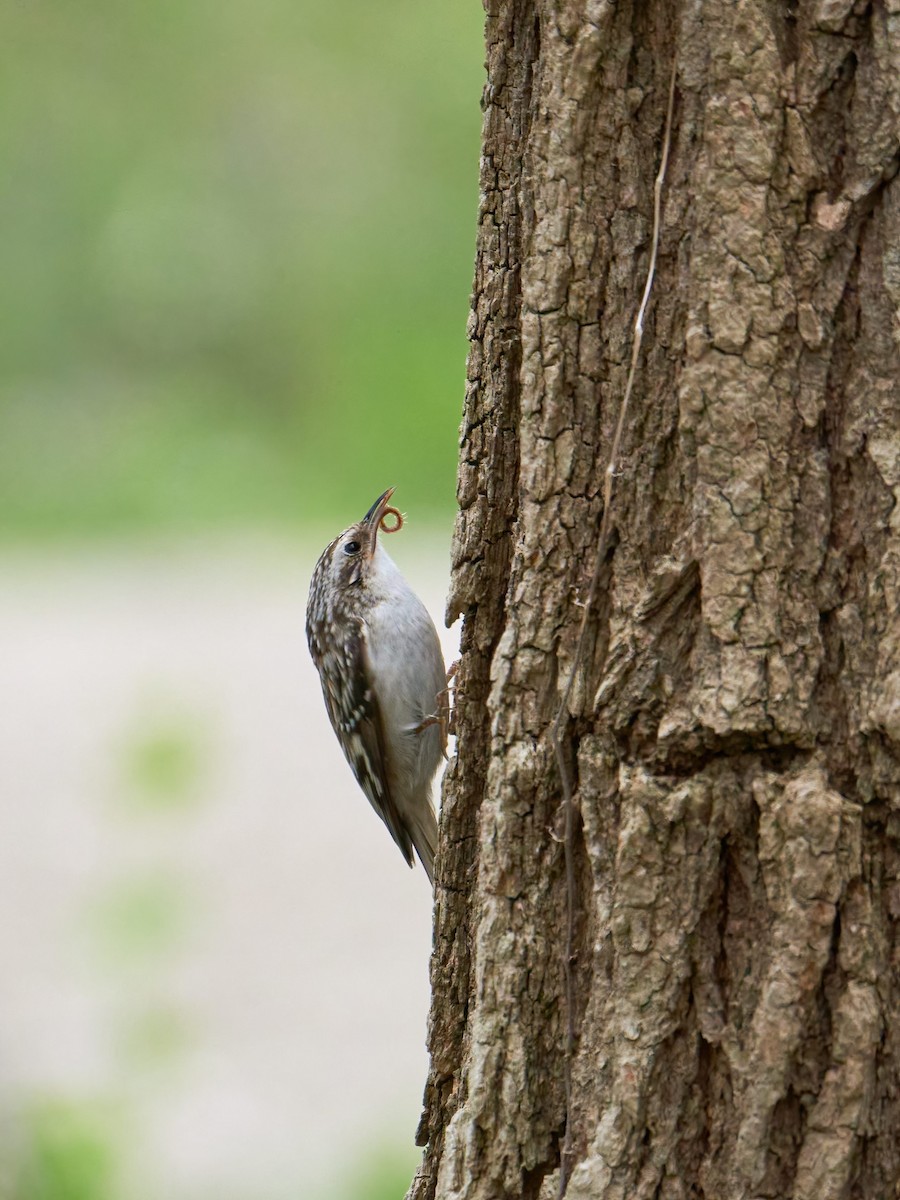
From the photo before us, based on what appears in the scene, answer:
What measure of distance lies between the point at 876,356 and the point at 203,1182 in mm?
3630

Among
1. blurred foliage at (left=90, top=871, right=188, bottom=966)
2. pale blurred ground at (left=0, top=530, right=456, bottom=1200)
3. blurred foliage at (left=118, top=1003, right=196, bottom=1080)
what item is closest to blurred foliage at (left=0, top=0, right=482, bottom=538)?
pale blurred ground at (left=0, top=530, right=456, bottom=1200)

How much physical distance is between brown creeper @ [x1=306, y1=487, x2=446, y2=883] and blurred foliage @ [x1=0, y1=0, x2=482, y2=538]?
450 centimetres

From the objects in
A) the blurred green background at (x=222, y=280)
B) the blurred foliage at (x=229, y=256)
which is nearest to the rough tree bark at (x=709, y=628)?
the blurred green background at (x=222, y=280)

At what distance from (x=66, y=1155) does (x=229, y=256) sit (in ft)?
20.5

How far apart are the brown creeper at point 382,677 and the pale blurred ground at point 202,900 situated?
1.27 metres

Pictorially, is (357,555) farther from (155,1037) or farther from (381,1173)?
(155,1037)

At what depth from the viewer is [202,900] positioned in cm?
567

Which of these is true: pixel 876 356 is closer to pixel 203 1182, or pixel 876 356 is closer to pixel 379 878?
pixel 203 1182

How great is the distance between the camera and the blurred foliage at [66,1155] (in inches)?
144

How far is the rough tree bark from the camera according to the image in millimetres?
1580

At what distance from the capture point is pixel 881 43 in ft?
5.09

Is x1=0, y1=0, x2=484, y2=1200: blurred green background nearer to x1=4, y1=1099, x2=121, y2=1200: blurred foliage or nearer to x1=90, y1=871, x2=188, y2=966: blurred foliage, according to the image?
x1=90, y1=871, x2=188, y2=966: blurred foliage

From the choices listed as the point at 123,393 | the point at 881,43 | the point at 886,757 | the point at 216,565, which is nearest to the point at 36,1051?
the point at 216,565

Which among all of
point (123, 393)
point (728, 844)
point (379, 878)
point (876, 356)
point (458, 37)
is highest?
point (458, 37)
